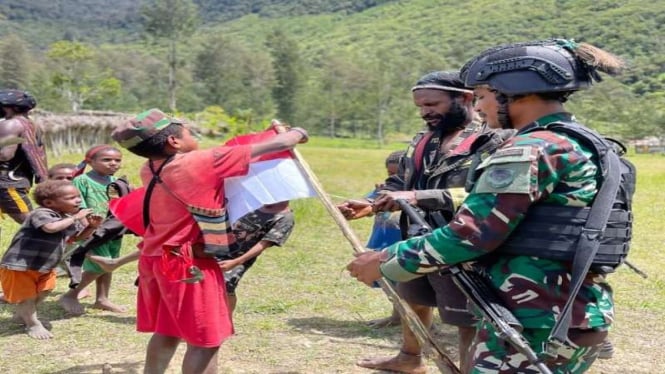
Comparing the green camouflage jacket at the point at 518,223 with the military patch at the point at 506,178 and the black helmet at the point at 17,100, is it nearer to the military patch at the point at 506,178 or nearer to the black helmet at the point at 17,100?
the military patch at the point at 506,178

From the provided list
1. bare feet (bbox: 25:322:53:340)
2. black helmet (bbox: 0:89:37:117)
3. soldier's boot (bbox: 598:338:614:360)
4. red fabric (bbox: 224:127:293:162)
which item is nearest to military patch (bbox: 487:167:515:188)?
red fabric (bbox: 224:127:293:162)

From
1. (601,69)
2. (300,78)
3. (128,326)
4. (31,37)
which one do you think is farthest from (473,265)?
(31,37)

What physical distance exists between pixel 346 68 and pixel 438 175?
6986 cm

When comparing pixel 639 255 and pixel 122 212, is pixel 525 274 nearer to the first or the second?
pixel 122 212

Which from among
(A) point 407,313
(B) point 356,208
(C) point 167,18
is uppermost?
(B) point 356,208

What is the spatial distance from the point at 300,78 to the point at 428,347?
63.7 m

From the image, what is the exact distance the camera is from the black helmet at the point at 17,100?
20.2 ft

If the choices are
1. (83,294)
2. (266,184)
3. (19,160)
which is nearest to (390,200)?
(266,184)

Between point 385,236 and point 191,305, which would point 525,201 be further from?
point 385,236

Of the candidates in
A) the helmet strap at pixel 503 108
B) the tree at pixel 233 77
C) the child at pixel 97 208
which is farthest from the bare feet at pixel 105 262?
the tree at pixel 233 77

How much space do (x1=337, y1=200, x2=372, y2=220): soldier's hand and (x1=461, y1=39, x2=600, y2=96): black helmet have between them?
4.55ft

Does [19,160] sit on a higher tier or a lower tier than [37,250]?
higher

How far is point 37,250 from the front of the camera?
505 centimetres

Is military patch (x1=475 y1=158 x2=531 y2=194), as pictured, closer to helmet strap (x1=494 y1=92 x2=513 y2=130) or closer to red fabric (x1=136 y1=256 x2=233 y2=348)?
helmet strap (x1=494 y1=92 x2=513 y2=130)
